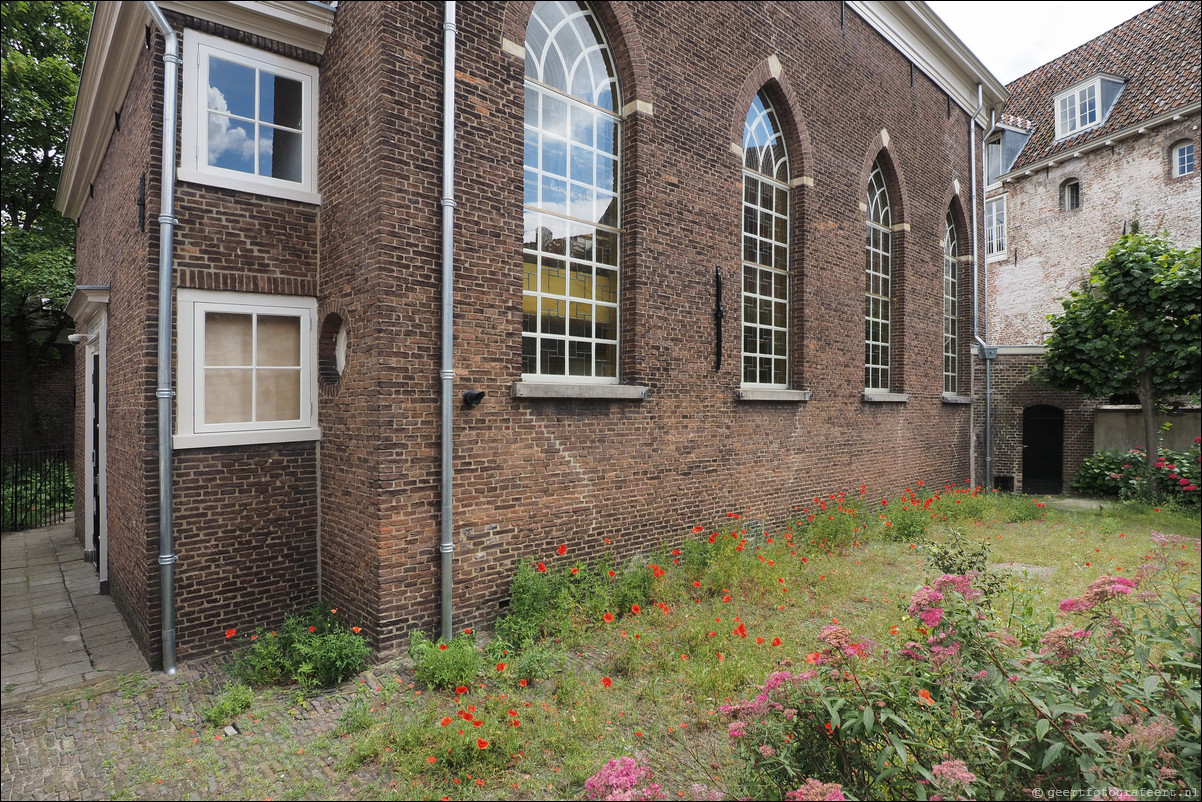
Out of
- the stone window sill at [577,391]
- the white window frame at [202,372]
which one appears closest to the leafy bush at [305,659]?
the white window frame at [202,372]

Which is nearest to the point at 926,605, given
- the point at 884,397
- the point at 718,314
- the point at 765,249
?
the point at 718,314

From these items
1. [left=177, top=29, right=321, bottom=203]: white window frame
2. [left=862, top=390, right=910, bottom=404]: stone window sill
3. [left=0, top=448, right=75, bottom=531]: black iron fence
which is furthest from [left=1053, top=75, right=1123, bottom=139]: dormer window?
[left=0, top=448, right=75, bottom=531]: black iron fence

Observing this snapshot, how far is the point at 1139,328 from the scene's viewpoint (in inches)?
77.9

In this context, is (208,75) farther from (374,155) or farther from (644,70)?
(644,70)

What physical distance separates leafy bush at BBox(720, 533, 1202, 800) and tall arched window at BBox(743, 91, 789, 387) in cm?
624

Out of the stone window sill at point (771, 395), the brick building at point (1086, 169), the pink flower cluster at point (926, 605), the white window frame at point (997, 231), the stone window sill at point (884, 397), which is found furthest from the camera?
the stone window sill at point (884, 397)

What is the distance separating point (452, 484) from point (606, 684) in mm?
2170

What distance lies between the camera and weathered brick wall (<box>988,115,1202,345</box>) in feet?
5.40

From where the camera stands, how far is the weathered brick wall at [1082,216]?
1645mm

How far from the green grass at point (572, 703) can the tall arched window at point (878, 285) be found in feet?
20.3

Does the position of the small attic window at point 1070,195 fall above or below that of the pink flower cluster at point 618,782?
above

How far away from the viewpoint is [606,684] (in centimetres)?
411

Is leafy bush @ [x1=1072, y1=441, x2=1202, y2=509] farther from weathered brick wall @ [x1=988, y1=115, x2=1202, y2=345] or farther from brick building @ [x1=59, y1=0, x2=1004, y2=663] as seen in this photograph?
brick building @ [x1=59, y1=0, x2=1004, y2=663]

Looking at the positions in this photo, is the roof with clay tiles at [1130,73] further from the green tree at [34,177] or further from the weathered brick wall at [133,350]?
the weathered brick wall at [133,350]
